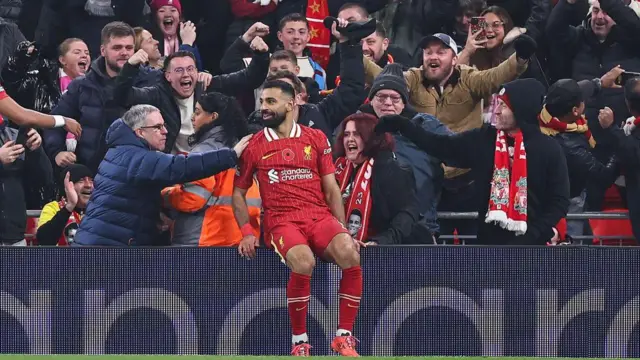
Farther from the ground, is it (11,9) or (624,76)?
(11,9)

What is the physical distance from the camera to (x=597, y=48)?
44.8 ft

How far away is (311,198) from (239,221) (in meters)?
Answer: 0.55

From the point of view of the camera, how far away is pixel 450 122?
12734 millimetres

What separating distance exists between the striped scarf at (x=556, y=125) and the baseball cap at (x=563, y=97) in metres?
0.15

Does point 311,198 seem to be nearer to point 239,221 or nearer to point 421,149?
point 239,221

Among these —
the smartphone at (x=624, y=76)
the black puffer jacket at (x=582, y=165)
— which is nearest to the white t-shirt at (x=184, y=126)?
the black puffer jacket at (x=582, y=165)

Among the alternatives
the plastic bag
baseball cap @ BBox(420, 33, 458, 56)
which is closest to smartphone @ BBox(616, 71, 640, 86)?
baseball cap @ BBox(420, 33, 458, 56)

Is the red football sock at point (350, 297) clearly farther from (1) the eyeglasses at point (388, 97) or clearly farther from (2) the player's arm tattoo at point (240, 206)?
(1) the eyeglasses at point (388, 97)

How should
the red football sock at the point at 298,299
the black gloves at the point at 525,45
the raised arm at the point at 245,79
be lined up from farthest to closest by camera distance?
1. the raised arm at the point at 245,79
2. the black gloves at the point at 525,45
3. the red football sock at the point at 298,299

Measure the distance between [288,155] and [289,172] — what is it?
0.12 m

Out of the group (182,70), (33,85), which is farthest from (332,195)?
(33,85)

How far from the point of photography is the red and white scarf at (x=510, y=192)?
10781 millimetres

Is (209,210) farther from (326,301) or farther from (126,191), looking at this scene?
(326,301)

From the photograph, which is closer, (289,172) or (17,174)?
(289,172)
